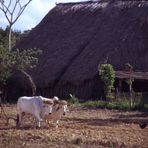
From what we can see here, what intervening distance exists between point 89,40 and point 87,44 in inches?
15.2

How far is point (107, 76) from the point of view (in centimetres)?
2991

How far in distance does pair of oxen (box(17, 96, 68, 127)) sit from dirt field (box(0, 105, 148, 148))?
227 mm

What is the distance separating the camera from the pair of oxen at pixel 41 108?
1664cm

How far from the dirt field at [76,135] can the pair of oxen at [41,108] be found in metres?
0.23

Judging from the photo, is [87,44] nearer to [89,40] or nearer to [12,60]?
[89,40]

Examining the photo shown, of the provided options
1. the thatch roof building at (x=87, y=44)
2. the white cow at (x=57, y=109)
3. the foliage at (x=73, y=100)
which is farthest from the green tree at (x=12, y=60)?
the white cow at (x=57, y=109)

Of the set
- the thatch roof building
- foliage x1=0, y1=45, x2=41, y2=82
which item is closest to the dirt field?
foliage x1=0, y1=45, x2=41, y2=82

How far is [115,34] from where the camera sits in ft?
115

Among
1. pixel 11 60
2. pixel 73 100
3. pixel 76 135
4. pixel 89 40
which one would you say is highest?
pixel 89 40

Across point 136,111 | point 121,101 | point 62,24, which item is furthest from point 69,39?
point 136,111

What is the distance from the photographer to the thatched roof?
3288cm

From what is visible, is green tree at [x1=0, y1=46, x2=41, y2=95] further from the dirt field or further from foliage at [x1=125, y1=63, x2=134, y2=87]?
the dirt field

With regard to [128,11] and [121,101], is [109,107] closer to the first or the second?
[121,101]

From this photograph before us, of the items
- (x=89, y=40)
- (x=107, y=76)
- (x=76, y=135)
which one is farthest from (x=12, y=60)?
(x=76, y=135)
